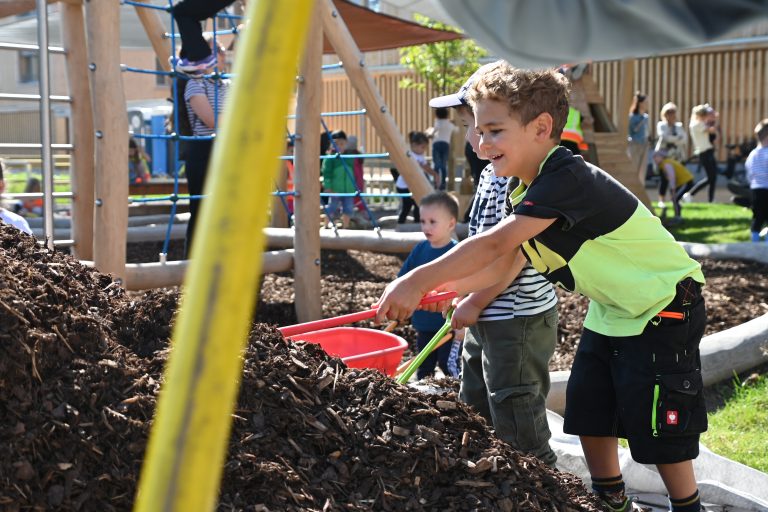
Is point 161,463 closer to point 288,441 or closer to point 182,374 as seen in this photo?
point 182,374

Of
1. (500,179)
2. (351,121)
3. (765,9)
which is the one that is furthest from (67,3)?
(351,121)

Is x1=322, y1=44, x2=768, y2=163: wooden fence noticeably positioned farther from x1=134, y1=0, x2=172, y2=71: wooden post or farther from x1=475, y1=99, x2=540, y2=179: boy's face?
x1=475, y1=99, x2=540, y2=179: boy's face

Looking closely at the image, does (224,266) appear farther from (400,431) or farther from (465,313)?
(465,313)

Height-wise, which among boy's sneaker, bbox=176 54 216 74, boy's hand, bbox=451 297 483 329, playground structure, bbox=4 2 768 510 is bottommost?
boy's hand, bbox=451 297 483 329

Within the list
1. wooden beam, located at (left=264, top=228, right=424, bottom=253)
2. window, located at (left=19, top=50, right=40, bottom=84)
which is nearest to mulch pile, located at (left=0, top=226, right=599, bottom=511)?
wooden beam, located at (left=264, top=228, right=424, bottom=253)

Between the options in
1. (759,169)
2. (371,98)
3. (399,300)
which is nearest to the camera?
(399,300)

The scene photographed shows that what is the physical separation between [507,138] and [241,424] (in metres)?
1.14

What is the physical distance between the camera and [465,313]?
3.23 meters

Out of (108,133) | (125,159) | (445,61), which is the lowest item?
(125,159)

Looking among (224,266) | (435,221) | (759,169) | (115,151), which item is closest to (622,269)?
(435,221)

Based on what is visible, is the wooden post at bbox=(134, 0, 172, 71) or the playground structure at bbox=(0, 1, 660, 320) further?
the wooden post at bbox=(134, 0, 172, 71)

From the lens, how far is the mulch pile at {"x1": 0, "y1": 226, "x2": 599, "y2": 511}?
2117 mm

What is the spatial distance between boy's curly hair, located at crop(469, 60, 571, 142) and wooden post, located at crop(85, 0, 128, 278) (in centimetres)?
249

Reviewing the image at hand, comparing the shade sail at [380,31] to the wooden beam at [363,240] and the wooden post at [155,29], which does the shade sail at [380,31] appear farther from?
the wooden beam at [363,240]
